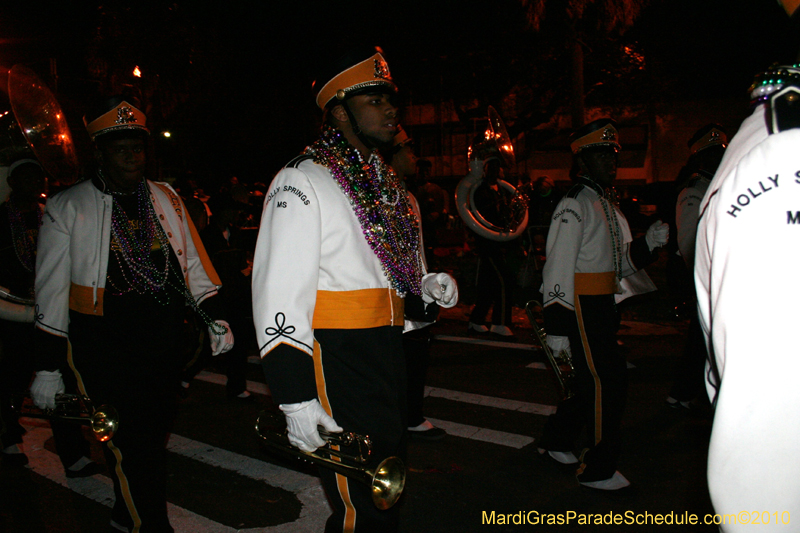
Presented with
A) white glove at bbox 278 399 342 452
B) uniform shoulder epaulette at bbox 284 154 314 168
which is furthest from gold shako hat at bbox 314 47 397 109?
white glove at bbox 278 399 342 452

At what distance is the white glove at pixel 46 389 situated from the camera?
325 cm

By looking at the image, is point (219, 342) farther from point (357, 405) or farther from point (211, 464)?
point (211, 464)

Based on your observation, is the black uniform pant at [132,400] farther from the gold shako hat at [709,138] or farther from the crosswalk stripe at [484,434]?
the gold shako hat at [709,138]

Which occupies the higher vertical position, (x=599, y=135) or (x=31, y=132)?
(x=31, y=132)

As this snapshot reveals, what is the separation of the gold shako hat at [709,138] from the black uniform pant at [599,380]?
8.51 feet

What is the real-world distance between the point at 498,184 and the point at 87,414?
6484 mm

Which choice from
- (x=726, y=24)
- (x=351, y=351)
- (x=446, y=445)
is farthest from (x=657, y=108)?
(x=351, y=351)

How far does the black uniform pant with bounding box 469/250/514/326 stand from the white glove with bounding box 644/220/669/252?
5020mm

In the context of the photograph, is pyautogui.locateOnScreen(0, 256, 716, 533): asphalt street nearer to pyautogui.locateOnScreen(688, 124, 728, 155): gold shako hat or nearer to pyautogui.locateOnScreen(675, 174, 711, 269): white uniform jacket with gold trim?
pyautogui.locateOnScreen(675, 174, 711, 269): white uniform jacket with gold trim

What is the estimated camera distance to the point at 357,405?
2.52m

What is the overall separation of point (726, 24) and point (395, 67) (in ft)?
45.8

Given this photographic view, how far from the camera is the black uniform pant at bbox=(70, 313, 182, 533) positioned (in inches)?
128

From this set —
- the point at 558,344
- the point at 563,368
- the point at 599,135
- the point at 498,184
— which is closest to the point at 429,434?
the point at 563,368

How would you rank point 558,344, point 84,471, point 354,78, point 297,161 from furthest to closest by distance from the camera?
point 84,471, point 558,344, point 354,78, point 297,161
